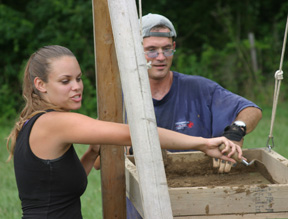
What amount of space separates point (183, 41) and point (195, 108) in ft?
30.2

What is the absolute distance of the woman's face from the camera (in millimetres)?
2201

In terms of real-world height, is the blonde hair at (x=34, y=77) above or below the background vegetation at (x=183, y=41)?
below

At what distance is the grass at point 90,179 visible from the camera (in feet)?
15.6

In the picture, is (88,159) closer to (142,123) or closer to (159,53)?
(142,123)

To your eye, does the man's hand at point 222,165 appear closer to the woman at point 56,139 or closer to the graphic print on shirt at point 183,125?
the woman at point 56,139

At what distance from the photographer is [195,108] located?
335 cm

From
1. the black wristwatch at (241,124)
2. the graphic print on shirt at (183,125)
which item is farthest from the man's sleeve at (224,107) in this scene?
the black wristwatch at (241,124)

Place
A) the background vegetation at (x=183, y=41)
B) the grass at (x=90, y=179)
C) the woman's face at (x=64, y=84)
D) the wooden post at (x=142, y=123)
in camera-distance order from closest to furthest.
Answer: the wooden post at (x=142, y=123)
the woman's face at (x=64, y=84)
the grass at (x=90, y=179)
the background vegetation at (x=183, y=41)

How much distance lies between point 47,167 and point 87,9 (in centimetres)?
884

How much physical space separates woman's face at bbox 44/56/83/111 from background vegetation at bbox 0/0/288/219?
7190 millimetres

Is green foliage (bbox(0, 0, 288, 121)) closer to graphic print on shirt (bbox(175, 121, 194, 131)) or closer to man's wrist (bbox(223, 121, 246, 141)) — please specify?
graphic print on shirt (bbox(175, 121, 194, 131))

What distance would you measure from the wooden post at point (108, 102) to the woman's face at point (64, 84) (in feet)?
0.65

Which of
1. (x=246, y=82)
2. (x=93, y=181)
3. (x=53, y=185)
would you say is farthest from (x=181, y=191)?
(x=246, y=82)

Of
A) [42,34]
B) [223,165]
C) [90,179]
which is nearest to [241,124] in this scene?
[223,165]
